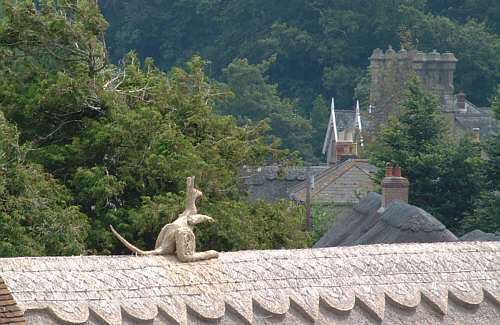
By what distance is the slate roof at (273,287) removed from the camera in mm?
15516

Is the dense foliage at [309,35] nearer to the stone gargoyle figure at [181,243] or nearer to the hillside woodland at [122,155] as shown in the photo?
the hillside woodland at [122,155]

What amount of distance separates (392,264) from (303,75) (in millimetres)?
104372

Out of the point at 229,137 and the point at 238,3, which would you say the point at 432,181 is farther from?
the point at 238,3

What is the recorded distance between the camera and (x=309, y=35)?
124 meters

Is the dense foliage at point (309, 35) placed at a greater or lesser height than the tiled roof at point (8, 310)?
lesser

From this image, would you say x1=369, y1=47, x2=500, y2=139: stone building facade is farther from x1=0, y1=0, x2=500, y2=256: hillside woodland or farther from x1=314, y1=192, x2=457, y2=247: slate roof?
x1=314, y1=192, x2=457, y2=247: slate roof

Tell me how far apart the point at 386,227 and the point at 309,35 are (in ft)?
312

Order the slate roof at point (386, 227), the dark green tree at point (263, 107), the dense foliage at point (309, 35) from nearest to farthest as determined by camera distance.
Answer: the slate roof at point (386, 227) → the dark green tree at point (263, 107) → the dense foliage at point (309, 35)

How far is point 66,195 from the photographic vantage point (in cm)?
3036

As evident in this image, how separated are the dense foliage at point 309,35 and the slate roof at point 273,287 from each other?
296ft

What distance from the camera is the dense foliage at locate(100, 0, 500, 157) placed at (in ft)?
368

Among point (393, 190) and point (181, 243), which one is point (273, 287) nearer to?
point (181, 243)

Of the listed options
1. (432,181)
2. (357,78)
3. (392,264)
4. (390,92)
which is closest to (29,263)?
(392,264)

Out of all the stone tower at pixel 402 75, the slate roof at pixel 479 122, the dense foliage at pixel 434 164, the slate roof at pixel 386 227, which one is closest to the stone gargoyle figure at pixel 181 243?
the slate roof at pixel 386 227
